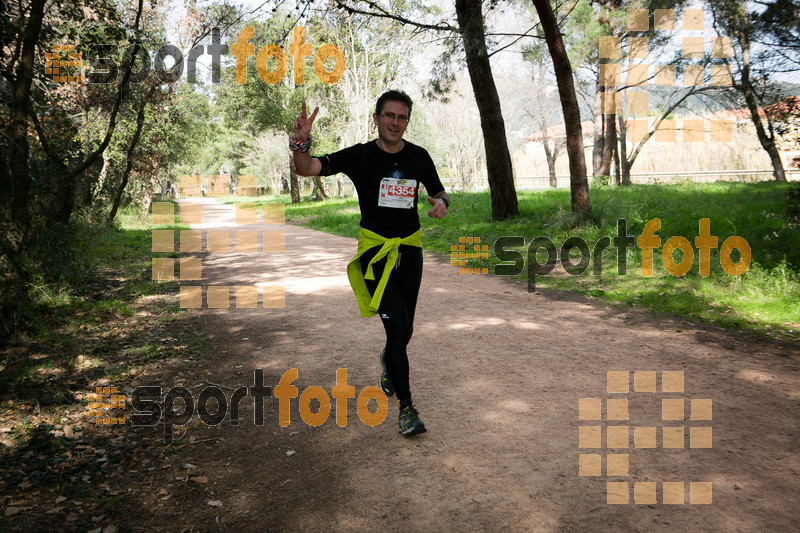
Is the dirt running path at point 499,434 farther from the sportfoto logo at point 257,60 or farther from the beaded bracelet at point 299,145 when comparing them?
the sportfoto logo at point 257,60

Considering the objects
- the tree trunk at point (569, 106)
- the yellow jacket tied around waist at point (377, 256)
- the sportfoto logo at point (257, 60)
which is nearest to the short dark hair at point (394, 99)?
the yellow jacket tied around waist at point (377, 256)

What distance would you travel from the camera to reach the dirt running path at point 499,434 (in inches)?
113

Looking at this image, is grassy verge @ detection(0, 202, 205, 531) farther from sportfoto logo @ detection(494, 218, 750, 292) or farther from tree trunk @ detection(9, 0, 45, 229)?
sportfoto logo @ detection(494, 218, 750, 292)

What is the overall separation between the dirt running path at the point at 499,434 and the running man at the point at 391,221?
54 cm

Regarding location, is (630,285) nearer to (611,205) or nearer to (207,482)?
(611,205)

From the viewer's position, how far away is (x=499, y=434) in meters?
3.76

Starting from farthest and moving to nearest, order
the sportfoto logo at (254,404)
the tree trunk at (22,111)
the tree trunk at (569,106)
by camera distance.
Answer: the tree trunk at (569,106)
the tree trunk at (22,111)
the sportfoto logo at (254,404)

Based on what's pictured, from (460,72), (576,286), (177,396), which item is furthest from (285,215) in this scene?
(177,396)

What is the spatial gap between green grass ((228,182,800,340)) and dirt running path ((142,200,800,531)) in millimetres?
817

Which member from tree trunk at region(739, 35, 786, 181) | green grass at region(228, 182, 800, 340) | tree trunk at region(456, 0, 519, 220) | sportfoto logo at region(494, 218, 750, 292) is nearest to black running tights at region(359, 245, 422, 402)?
green grass at region(228, 182, 800, 340)

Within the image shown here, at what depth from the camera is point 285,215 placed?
27.4m

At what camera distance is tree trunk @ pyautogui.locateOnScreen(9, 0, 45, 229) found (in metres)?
5.78

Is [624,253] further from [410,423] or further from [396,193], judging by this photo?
[410,423]

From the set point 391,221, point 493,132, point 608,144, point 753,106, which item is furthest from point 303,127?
point 608,144
